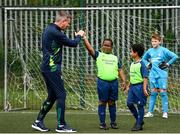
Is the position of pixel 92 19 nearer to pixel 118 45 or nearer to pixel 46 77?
pixel 118 45

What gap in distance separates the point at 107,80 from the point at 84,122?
112 centimetres

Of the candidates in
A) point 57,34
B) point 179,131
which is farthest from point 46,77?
point 179,131

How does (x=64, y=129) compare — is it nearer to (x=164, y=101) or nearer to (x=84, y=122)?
(x=84, y=122)

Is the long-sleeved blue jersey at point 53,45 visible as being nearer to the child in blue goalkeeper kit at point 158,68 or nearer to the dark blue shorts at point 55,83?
the dark blue shorts at point 55,83

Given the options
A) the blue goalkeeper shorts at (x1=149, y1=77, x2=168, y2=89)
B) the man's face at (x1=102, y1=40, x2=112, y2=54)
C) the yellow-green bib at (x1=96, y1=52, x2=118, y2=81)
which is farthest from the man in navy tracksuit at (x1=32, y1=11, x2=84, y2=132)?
the blue goalkeeper shorts at (x1=149, y1=77, x2=168, y2=89)

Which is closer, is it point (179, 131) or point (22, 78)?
point (179, 131)

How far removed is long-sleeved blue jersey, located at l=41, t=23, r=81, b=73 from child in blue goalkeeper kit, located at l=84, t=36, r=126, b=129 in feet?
1.59

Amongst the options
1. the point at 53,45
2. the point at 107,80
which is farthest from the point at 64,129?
the point at 53,45

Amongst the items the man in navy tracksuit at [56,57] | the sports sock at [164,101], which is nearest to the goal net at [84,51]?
the sports sock at [164,101]

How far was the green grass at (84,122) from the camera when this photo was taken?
983 centimetres

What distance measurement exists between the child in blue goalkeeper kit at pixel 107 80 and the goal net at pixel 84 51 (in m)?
2.44

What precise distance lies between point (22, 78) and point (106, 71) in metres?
3.38

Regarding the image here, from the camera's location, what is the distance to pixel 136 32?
12.8m

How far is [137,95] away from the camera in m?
9.98
